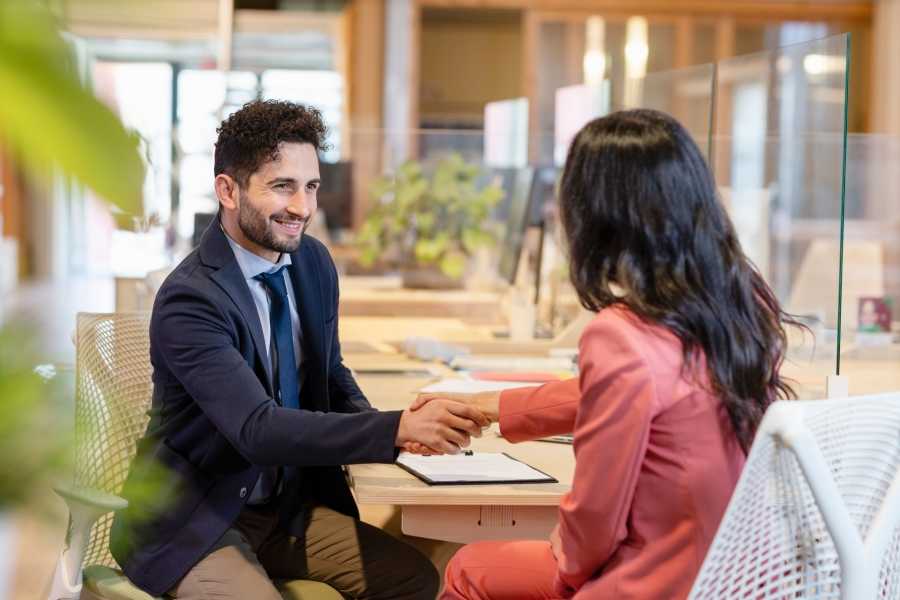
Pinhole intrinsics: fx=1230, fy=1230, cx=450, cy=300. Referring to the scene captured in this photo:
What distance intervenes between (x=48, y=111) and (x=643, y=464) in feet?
3.89

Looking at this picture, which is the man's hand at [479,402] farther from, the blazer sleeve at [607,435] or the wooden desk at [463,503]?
the blazer sleeve at [607,435]

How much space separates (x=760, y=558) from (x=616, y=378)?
0.23 m

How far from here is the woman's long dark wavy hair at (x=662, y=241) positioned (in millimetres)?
1342

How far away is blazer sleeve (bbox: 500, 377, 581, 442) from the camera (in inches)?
67.5

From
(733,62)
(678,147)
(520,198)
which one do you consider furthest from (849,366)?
(678,147)

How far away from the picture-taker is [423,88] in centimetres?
960

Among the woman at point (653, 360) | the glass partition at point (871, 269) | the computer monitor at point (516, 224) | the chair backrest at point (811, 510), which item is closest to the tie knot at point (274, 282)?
the woman at point (653, 360)

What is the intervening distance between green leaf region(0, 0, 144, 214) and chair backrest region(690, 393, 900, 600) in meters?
1.03

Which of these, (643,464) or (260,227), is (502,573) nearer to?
(643,464)

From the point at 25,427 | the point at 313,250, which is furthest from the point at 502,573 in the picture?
the point at 25,427

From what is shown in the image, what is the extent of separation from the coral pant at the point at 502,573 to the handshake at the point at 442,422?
159 millimetres

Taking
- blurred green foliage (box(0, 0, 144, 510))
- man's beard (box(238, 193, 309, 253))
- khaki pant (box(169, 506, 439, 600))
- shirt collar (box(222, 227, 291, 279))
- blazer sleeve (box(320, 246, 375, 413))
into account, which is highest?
blurred green foliage (box(0, 0, 144, 510))

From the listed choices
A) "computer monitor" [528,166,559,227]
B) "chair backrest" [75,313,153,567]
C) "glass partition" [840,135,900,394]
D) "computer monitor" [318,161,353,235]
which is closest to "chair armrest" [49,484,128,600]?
"chair backrest" [75,313,153,567]

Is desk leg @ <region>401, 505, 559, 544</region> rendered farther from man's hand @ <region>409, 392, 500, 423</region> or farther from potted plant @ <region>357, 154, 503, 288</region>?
potted plant @ <region>357, 154, 503, 288</region>
